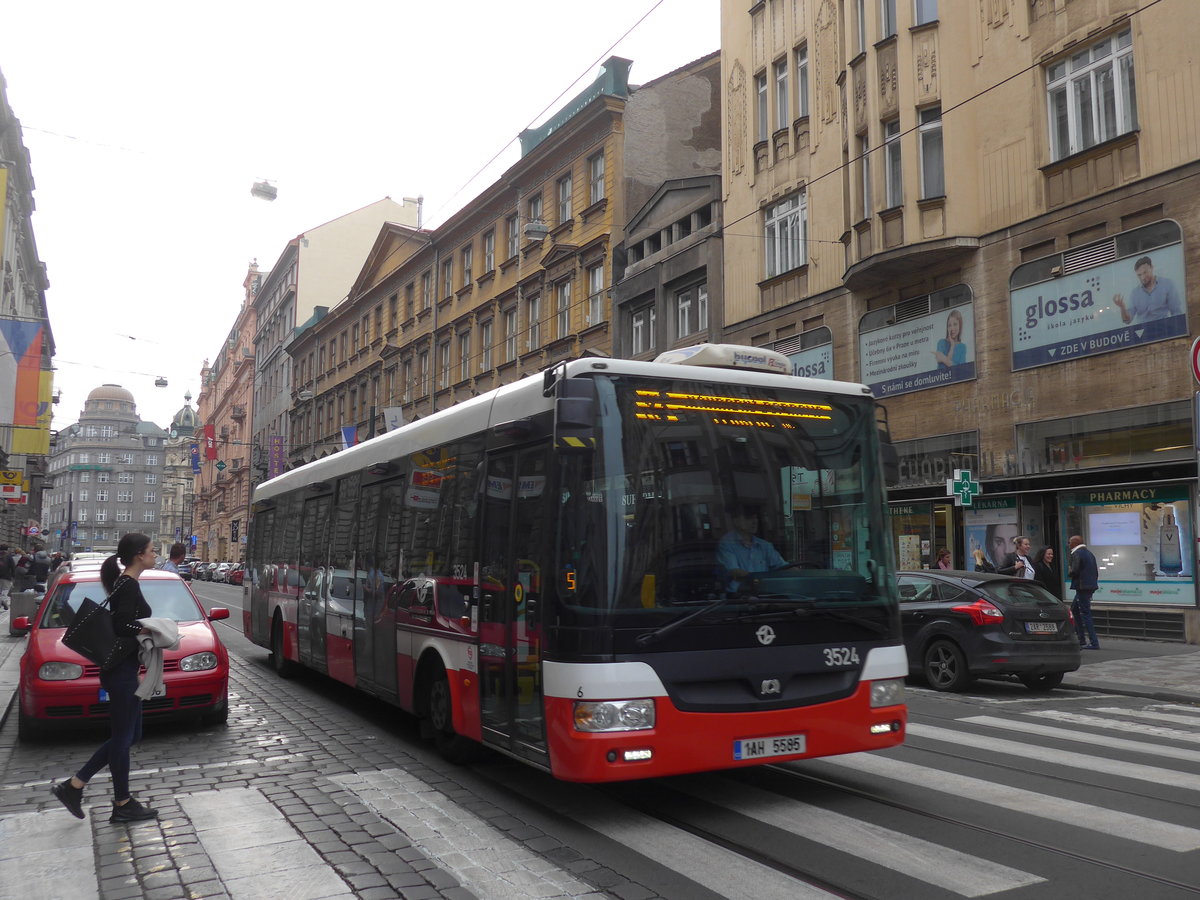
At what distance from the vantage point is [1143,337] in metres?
17.0

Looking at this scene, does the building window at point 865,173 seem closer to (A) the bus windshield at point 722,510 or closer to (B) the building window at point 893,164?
(B) the building window at point 893,164

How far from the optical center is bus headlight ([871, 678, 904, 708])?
21.2 feet

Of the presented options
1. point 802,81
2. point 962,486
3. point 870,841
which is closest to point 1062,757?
point 870,841

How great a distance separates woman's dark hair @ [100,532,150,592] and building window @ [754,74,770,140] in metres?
23.4

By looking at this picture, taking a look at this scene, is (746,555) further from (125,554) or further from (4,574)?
(4,574)

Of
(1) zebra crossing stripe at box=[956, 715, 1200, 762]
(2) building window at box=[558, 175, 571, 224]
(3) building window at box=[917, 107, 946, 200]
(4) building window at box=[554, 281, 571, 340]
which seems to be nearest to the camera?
(1) zebra crossing stripe at box=[956, 715, 1200, 762]

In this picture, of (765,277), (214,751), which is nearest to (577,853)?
(214,751)

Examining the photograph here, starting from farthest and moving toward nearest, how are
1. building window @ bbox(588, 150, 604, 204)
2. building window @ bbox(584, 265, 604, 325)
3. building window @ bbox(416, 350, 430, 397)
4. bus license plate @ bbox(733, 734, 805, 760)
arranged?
1. building window @ bbox(416, 350, 430, 397)
2. building window @ bbox(588, 150, 604, 204)
3. building window @ bbox(584, 265, 604, 325)
4. bus license plate @ bbox(733, 734, 805, 760)

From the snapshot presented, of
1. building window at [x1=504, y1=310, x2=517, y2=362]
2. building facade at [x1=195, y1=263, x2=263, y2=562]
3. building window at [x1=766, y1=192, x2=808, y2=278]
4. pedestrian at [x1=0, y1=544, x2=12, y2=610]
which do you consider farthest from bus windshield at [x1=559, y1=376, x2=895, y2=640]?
building facade at [x1=195, y1=263, x2=263, y2=562]

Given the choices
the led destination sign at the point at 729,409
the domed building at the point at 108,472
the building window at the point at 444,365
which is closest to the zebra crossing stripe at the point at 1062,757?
the led destination sign at the point at 729,409

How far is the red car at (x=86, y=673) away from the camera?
28.3 ft

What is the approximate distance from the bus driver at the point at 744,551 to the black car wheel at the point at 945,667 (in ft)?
21.7

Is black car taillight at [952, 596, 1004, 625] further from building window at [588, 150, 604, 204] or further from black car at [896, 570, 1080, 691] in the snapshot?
building window at [588, 150, 604, 204]

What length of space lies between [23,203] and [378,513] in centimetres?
5090
